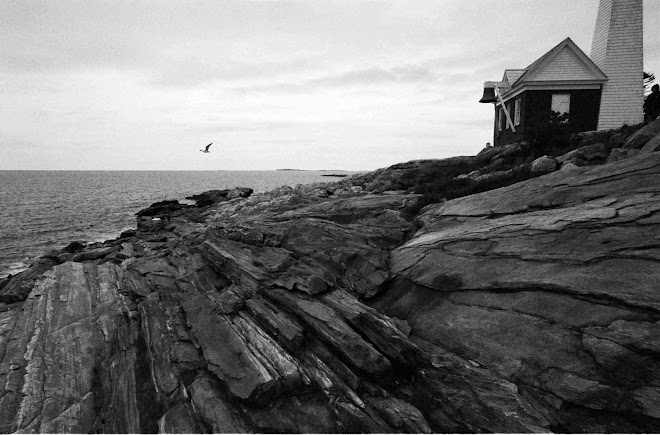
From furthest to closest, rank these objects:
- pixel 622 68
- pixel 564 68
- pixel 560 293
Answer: pixel 564 68, pixel 622 68, pixel 560 293

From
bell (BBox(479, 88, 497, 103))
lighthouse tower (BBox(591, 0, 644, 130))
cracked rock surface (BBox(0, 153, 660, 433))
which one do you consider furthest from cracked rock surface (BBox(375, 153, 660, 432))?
bell (BBox(479, 88, 497, 103))

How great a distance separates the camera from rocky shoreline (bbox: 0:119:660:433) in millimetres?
7207

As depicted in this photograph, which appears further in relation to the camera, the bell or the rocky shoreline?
the bell

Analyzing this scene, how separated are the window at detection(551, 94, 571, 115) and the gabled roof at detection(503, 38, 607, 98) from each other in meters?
0.96

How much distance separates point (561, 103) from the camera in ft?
82.7

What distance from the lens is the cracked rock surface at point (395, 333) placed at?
719 centimetres

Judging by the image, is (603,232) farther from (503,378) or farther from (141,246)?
(141,246)

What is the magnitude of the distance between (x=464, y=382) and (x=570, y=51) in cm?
2670

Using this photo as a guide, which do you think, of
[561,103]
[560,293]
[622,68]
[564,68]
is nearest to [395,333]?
[560,293]

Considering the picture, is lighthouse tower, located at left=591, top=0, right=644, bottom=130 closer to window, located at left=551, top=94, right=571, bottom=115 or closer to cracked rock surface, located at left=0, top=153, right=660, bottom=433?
window, located at left=551, top=94, right=571, bottom=115

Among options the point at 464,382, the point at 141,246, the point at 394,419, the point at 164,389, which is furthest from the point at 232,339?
the point at 141,246

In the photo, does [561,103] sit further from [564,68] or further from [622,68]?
[622,68]

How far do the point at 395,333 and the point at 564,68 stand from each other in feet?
84.2

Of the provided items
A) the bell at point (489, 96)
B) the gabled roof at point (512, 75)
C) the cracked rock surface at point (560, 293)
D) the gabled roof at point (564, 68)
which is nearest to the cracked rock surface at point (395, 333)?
the cracked rock surface at point (560, 293)
